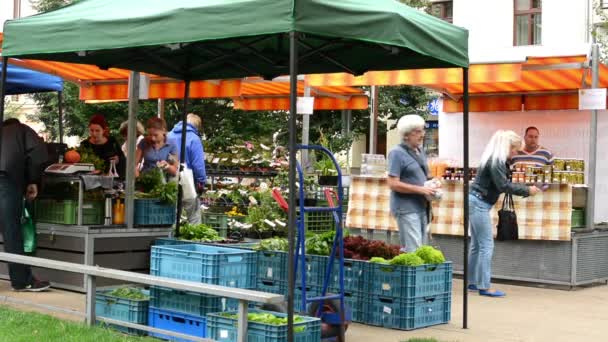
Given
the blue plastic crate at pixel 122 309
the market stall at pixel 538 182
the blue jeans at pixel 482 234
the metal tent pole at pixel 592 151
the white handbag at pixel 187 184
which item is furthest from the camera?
the metal tent pole at pixel 592 151

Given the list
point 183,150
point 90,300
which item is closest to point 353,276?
point 90,300

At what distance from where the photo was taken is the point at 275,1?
587 cm

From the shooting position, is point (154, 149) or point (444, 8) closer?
point (154, 149)

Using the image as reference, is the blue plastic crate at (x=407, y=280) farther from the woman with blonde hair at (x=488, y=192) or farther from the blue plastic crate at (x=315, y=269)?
the woman with blonde hair at (x=488, y=192)

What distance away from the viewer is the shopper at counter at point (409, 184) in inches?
328

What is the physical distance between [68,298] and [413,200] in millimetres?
3467

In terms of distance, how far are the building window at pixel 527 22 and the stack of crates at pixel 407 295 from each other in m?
24.7

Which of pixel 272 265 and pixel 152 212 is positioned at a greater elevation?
pixel 152 212

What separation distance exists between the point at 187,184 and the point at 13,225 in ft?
7.00

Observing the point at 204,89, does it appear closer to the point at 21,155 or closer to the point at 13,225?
the point at 21,155

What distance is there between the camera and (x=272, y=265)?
27.5 feet

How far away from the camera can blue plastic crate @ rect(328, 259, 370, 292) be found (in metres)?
7.85

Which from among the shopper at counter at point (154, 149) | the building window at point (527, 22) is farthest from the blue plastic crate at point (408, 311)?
the building window at point (527, 22)

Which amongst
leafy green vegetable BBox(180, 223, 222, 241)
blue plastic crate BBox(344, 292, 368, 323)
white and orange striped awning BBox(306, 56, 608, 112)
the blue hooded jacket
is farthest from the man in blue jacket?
blue plastic crate BBox(344, 292, 368, 323)
